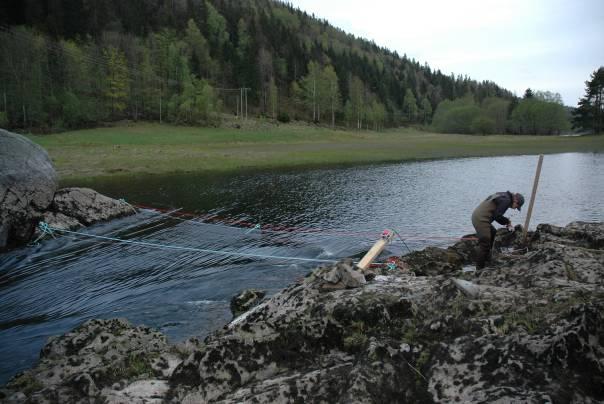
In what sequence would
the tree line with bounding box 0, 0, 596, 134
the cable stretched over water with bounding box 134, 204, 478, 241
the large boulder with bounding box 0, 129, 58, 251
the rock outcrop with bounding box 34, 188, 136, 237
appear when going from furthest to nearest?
the tree line with bounding box 0, 0, 596, 134 < the rock outcrop with bounding box 34, 188, 136, 237 < the cable stretched over water with bounding box 134, 204, 478, 241 < the large boulder with bounding box 0, 129, 58, 251

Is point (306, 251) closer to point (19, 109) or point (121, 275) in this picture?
point (121, 275)

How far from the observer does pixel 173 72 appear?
101 meters

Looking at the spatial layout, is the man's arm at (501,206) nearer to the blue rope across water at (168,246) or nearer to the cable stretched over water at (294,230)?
the cable stretched over water at (294,230)

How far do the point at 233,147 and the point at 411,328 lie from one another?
202ft

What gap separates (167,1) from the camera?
16425 cm

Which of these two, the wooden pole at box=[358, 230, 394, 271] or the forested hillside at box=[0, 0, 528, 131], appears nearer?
the wooden pole at box=[358, 230, 394, 271]

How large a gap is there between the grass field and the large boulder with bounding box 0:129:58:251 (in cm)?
2345

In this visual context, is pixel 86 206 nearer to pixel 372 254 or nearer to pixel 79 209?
pixel 79 209

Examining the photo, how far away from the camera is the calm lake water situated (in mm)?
11367

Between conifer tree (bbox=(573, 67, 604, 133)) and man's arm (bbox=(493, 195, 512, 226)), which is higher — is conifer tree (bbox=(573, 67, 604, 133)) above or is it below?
above

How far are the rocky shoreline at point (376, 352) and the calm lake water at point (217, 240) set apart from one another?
12.3ft

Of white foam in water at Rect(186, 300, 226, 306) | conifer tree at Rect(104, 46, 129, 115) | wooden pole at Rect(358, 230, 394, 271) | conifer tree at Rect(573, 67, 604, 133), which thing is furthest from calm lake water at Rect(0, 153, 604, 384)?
conifer tree at Rect(573, 67, 604, 133)

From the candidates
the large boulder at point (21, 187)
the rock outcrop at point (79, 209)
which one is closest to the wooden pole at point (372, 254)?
the large boulder at point (21, 187)

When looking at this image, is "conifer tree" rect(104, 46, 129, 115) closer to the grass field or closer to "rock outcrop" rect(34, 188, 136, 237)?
the grass field
